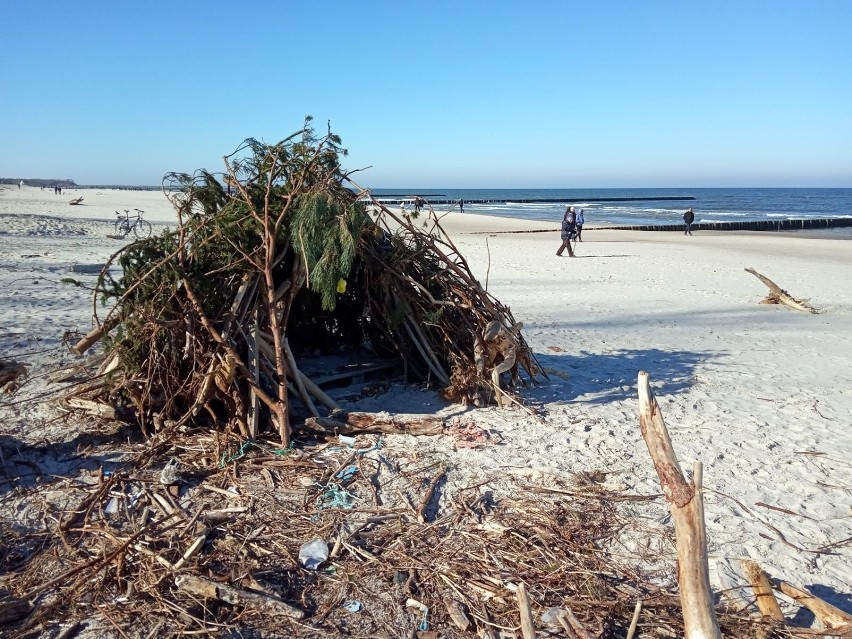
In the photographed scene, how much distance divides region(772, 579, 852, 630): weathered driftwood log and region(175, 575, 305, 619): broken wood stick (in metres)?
2.26

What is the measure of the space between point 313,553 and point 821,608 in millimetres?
2352

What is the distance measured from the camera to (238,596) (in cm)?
300

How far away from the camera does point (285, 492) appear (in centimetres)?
397

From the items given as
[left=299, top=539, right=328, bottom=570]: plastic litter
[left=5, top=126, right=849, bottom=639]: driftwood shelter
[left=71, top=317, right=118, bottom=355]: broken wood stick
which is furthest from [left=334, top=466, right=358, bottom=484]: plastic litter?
[left=71, top=317, right=118, bottom=355]: broken wood stick

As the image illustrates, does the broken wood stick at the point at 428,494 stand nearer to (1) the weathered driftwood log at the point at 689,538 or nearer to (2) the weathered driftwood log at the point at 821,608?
(1) the weathered driftwood log at the point at 689,538

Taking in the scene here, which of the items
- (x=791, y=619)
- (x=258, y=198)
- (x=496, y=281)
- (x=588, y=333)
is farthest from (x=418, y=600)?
(x=496, y=281)

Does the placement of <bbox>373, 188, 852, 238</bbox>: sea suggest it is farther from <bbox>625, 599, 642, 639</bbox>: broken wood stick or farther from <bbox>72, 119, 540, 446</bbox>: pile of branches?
<bbox>625, 599, 642, 639</bbox>: broken wood stick

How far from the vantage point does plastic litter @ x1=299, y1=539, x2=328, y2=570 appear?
3.31 m

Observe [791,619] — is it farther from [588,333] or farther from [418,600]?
[588,333]

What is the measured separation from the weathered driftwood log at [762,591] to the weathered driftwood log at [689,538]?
1.56 feet

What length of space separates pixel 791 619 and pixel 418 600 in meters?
1.69

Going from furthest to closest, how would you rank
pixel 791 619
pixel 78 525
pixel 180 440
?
pixel 180 440 < pixel 78 525 < pixel 791 619

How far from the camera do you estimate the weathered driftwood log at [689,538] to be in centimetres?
260

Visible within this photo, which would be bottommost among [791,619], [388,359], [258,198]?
[791,619]
